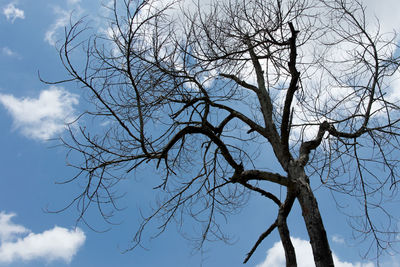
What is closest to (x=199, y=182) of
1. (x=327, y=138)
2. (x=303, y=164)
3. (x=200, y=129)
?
(x=200, y=129)

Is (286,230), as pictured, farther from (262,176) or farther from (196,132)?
(196,132)

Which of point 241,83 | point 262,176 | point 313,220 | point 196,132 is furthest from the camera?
point 241,83

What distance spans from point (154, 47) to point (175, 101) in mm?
853

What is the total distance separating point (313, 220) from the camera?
3445mm

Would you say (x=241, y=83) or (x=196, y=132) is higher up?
(x=241, y=83)

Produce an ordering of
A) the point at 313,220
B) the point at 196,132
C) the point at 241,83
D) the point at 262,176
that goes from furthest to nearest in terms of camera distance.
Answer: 1. the point at 241,83
2. the point at 196,132
3. the point at 262,176
4. the point at 313,220

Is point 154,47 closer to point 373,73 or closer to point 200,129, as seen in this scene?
point 200,129

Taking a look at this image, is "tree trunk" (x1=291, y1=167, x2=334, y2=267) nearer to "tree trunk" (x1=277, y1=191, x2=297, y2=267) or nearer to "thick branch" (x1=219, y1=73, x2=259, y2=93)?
"tree trunk" (x1=277, y1=191, x2=297, y2=267)

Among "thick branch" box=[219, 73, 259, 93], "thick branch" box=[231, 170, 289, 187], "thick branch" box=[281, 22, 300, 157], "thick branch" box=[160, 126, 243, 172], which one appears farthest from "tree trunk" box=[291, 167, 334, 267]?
"thick branch" box=[219, 73, 259, 93]

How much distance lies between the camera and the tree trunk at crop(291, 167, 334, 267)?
10.8 ft

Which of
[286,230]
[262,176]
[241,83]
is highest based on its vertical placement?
[241,83]

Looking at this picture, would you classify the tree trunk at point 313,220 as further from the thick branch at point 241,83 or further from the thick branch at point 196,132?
the thick branch at point 241,83

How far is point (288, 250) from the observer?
153 inches

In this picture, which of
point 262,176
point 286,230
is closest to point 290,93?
point 262,176
